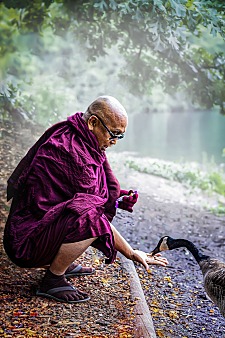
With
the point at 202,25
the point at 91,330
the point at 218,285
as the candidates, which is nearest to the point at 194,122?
the point at 202,25

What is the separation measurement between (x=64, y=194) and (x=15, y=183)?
0.32 meters

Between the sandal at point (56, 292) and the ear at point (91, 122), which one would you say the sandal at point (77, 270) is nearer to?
the sandal at point (56, 292)

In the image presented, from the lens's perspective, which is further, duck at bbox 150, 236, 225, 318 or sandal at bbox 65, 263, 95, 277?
sandal at bbox 65, 263, 95, 277

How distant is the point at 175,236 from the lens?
4445 mm

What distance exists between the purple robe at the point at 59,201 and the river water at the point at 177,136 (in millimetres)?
2338

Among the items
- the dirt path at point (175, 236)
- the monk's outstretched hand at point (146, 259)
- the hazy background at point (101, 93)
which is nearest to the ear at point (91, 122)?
the monk's outstretched hand at point (146, 259)

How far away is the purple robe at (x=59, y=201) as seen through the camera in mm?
2693

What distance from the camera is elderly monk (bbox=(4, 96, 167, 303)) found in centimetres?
270

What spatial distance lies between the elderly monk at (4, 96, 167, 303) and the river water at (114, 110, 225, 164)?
2.27m

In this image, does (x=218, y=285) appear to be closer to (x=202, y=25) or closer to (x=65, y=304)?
(x=65, y=304)

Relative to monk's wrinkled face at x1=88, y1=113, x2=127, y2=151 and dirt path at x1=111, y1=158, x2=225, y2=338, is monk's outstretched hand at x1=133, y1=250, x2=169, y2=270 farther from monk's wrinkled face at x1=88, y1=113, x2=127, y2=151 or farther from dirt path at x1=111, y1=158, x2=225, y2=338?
monk's wrinkled face at x1=88, y1=113, x2=127, y2=151

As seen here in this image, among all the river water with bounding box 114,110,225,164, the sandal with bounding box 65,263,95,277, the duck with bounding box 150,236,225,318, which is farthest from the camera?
the river water with bounding box 114,110,225,164

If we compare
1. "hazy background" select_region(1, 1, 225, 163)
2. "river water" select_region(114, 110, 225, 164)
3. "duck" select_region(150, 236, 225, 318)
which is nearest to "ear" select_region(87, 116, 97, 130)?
"duck" select_region(150, 236, 225, 318)

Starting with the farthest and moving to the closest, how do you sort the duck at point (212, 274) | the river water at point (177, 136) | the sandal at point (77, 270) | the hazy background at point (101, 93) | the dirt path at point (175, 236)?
the river water at point (177, 136) < the hazy background at point (101, 93) < the sandal at point (77, 270) < the dirt path at point (175, 236) < the duck at point (212, 274)
